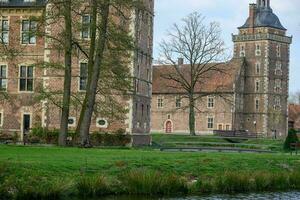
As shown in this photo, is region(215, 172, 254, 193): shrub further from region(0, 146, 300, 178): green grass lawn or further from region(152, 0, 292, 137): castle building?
region(152, 0, 292, 137): castle building

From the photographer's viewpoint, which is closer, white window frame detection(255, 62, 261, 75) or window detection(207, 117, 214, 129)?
window detection(207, 117, 214, 129)

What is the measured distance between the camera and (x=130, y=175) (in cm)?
1992

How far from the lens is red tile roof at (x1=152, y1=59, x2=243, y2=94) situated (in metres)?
74.0

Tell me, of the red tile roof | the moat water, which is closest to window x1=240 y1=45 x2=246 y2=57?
the red tile roof

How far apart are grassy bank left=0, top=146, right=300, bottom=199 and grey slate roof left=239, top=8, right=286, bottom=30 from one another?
58710 mm

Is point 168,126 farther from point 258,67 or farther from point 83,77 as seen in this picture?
point 83,77

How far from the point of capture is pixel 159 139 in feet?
171

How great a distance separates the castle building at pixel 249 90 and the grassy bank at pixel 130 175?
4980 centimetres

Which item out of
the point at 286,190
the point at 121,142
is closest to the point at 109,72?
the point at 121,142

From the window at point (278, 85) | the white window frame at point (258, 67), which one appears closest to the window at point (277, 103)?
the window at point (278, 85)

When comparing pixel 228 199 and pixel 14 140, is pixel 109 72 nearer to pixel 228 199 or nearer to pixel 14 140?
pixel 14 140

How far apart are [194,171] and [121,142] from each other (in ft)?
57.5

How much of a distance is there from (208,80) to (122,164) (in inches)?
2141

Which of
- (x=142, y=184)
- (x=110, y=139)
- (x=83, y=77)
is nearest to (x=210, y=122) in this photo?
(x=83, y=77)
